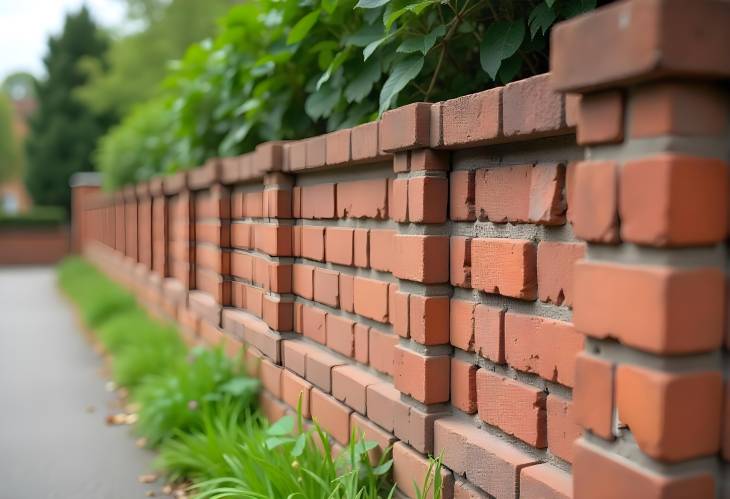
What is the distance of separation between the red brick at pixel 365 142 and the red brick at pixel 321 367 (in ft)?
2.66

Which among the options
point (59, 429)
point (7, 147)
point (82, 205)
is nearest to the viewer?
point (59, 429)

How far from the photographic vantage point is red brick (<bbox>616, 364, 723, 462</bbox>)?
1.28m

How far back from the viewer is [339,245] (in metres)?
2.92

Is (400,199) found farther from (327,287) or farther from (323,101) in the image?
(323,101)

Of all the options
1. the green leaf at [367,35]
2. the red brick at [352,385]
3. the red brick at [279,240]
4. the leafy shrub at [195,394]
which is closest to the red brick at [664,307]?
the red brick at [352,385]

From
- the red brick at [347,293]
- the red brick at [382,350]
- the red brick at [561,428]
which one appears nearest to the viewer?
the red brick at [561,428]

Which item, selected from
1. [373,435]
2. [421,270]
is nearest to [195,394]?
[373,435]

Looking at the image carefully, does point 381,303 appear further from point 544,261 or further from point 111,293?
point 111,293

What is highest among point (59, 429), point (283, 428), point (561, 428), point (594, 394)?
point (594, 394)

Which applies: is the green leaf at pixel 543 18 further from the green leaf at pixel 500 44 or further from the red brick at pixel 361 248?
the red brick at pixel 361 248

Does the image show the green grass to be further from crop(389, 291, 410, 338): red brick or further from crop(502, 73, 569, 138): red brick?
crop(502, 73, 569, 138): red brick

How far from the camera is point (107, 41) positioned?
36.8m

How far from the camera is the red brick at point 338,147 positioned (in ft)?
8.84

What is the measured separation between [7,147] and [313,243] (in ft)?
Answer: 159
